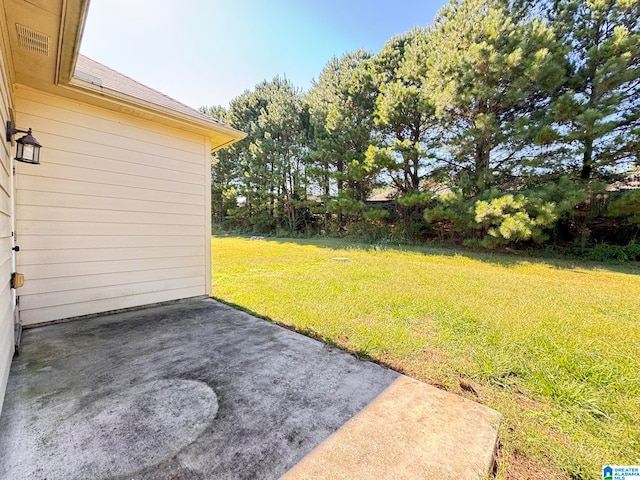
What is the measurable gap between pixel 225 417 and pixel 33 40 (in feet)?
9.20

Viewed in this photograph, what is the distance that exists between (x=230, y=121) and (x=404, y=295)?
17.2m

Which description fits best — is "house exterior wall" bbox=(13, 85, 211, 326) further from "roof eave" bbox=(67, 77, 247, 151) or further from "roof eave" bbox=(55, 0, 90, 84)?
"roof eave" bbox=(55, 0, 90, 84)

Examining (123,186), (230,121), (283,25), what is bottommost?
(123,186)

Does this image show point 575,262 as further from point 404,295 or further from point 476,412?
point 476,412

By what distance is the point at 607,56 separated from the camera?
21.7 ft

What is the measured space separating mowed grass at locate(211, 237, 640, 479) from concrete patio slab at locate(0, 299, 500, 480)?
8.9 inches

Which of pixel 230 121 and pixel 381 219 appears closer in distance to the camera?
pixel 381 219

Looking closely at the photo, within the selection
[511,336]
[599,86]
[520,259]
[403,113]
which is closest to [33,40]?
[511,336]

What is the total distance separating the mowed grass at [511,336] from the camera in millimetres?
1330

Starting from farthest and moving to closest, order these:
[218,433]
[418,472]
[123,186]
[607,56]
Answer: [607,56], [123,186], [218,433], [418,472]

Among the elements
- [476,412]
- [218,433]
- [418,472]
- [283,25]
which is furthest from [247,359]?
[283,25]

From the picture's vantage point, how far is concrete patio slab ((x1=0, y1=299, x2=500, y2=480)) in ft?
3.71

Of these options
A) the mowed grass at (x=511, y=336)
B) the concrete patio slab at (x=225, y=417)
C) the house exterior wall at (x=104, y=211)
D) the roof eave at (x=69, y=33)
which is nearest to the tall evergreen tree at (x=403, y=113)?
the mowed grass at (x=511, y=336)

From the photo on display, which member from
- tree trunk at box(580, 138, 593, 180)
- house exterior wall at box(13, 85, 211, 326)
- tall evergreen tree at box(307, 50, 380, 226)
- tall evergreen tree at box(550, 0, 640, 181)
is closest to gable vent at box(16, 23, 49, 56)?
house exterior wall at box(13, 85, 211, 326)
